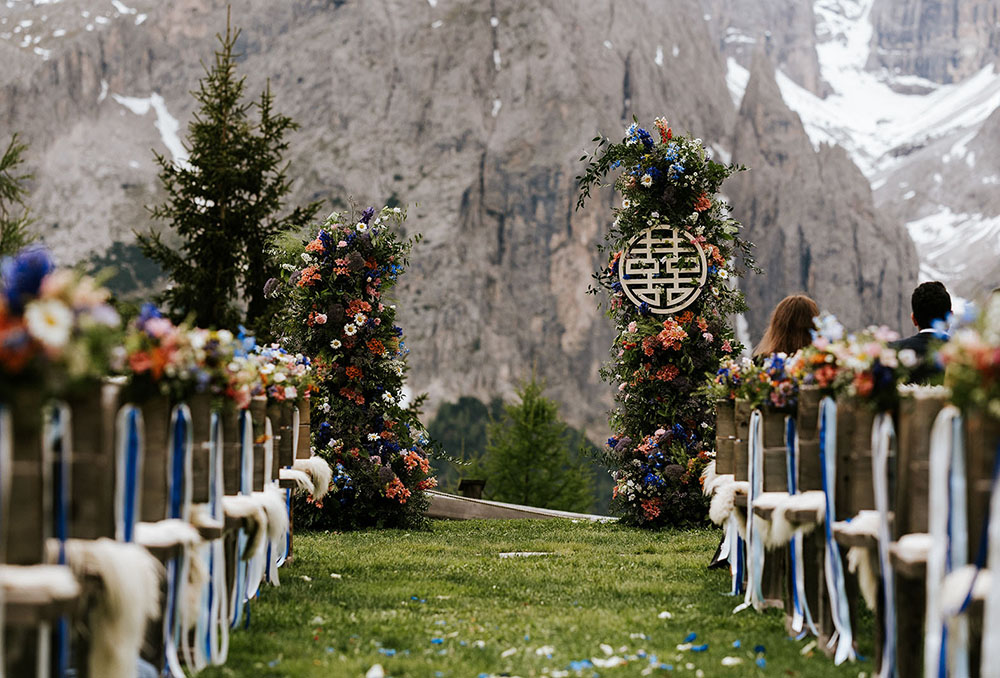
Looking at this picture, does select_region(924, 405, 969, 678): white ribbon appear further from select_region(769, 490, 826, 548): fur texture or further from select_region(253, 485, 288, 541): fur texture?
select_region(253, 485, 288, 541): fur texture

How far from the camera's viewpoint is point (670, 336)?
12.0 metres

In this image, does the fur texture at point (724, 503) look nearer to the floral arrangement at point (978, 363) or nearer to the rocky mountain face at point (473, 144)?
the floral arrangement at point (978, 363)

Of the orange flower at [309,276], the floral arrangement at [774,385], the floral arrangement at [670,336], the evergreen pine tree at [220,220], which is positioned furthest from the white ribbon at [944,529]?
the evergreen pine tree at [220,220]

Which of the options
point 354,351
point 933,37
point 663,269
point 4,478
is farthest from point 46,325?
point 933,37

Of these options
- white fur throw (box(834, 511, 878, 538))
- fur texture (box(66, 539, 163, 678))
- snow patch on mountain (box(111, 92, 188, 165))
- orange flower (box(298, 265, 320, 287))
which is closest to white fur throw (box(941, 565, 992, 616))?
white fur throw (box(834, 511, 878, 538))

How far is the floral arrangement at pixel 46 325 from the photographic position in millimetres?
2875

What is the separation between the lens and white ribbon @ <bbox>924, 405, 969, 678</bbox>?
134 inches

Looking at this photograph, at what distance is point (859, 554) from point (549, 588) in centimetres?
363

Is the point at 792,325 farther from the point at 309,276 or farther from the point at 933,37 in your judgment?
the point at 933,37

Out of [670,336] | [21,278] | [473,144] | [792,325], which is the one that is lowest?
[21,278]

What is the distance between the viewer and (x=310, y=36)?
9194 centimetres

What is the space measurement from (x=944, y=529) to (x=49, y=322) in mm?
2839

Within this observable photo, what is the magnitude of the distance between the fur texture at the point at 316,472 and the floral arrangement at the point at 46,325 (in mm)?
5468

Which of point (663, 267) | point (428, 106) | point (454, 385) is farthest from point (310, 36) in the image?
point (663, 267)
